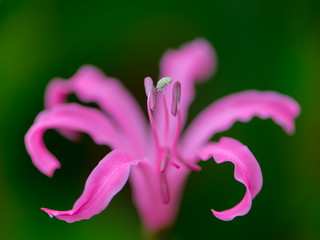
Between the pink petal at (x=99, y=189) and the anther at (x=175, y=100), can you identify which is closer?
the pink petal at (x=99, y=189)

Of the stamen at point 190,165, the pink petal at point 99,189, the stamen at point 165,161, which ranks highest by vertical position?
the stamen at point 190,165

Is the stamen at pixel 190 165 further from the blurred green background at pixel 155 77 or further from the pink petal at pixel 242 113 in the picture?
the blurred green background at pixel 155 77

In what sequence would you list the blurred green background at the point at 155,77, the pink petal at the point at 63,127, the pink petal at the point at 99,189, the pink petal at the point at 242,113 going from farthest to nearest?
the blurred green background at the point at 155,77 < the pink petal at the point at 242,113 < the pink petal at the point at 63,127 < the pink petal at the point at 99,189

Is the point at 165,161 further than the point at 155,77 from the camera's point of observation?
No

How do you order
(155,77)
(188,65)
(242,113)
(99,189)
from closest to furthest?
(99,189) < (242,113) < (188,65) < (155,77)

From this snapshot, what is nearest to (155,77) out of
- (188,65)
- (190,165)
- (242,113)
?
(188,65)

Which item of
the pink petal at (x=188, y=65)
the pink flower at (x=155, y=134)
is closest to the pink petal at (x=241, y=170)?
the pink flower at (x=155, y=134)

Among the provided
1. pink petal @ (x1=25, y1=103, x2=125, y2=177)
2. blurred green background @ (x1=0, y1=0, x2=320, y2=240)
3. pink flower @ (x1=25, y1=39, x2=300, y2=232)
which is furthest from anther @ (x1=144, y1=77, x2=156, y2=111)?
blurred green background @ (x1=0, y1=0, x2=320, y2=240)

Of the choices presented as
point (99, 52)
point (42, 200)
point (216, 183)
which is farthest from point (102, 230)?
point (99, 52)

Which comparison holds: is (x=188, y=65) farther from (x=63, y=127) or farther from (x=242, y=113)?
(x=63, y=127)
